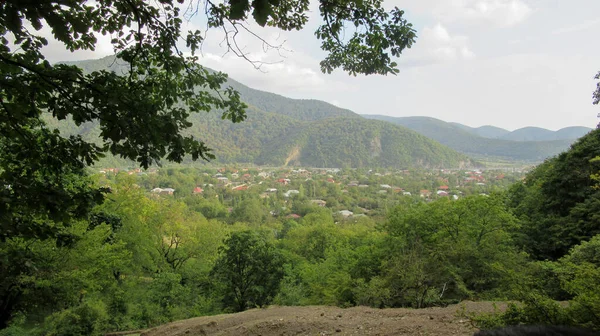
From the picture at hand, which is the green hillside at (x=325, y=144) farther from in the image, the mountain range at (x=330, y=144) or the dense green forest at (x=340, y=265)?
the dense green forest at (x=340, y=265)

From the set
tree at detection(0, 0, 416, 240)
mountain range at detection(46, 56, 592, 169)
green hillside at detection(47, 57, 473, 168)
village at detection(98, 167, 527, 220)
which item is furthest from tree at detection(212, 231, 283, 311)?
mountain range at detection(46, 56, 592, 169)

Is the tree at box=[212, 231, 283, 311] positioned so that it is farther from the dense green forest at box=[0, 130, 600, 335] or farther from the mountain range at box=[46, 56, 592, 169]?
the mountain range at box=[46, 56, 592, 169]

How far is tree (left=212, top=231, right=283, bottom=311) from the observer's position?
44.9ft

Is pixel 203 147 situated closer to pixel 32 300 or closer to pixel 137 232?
pixel 32 300

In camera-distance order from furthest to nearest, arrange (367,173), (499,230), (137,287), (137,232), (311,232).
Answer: (367,173)
(311,232)
(137,232)
(137,287)
(499,230)

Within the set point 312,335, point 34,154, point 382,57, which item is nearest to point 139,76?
point 34,154

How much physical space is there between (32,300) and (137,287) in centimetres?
436

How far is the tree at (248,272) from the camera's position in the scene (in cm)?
1370

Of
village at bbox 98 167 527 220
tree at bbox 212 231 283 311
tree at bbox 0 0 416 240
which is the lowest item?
village at bbox 98 167 527 220

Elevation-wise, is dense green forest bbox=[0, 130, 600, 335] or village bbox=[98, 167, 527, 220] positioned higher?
dense green forest bbox=[0, 130, 600, 335]

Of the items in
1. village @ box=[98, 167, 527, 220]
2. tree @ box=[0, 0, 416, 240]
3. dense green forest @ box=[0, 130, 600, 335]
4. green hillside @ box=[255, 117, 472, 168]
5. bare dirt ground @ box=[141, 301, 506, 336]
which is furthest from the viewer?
green hillside @ box=[255, 117, 472, 168]

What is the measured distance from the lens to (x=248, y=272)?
1399 cm

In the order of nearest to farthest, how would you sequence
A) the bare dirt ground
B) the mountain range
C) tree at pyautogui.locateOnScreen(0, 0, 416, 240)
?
tree at pyautogui.locateOnScreen(0, 0, 416, 240) → the bare dirt ground → the mountain range

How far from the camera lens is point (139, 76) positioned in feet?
12.2
